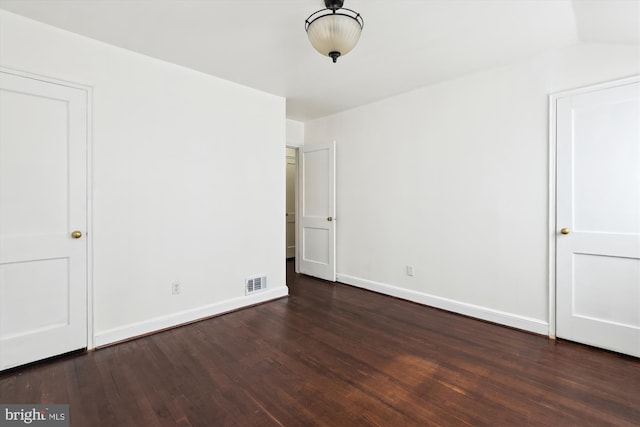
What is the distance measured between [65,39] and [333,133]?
3.17 meters

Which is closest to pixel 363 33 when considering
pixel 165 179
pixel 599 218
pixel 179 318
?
pixel 165 179

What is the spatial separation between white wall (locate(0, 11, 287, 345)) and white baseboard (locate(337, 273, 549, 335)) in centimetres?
127

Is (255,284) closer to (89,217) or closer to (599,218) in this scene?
(89,217)

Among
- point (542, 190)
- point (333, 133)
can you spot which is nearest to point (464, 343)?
point (542, 190)

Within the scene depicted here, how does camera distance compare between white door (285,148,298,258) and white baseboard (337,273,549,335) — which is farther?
white door (285,148,298,258)

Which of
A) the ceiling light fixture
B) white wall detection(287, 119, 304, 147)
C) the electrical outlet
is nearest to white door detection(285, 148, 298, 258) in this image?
white wall detection(287, 119, 304, 147)

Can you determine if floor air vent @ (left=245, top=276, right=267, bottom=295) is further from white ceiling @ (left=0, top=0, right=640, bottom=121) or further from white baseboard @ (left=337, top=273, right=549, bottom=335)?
white ceiling @ (left=0, top=0, right=640, bottom=121)

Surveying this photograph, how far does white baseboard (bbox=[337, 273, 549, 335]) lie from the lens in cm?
294

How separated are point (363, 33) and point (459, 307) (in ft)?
9.48

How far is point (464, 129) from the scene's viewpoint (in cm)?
337

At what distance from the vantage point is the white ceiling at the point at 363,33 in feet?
7.05

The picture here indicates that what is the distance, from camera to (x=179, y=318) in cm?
314

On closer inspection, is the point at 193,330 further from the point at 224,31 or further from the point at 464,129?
the point at 464,129

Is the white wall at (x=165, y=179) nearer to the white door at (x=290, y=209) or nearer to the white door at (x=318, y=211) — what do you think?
the white door at (x=318, y=211)
